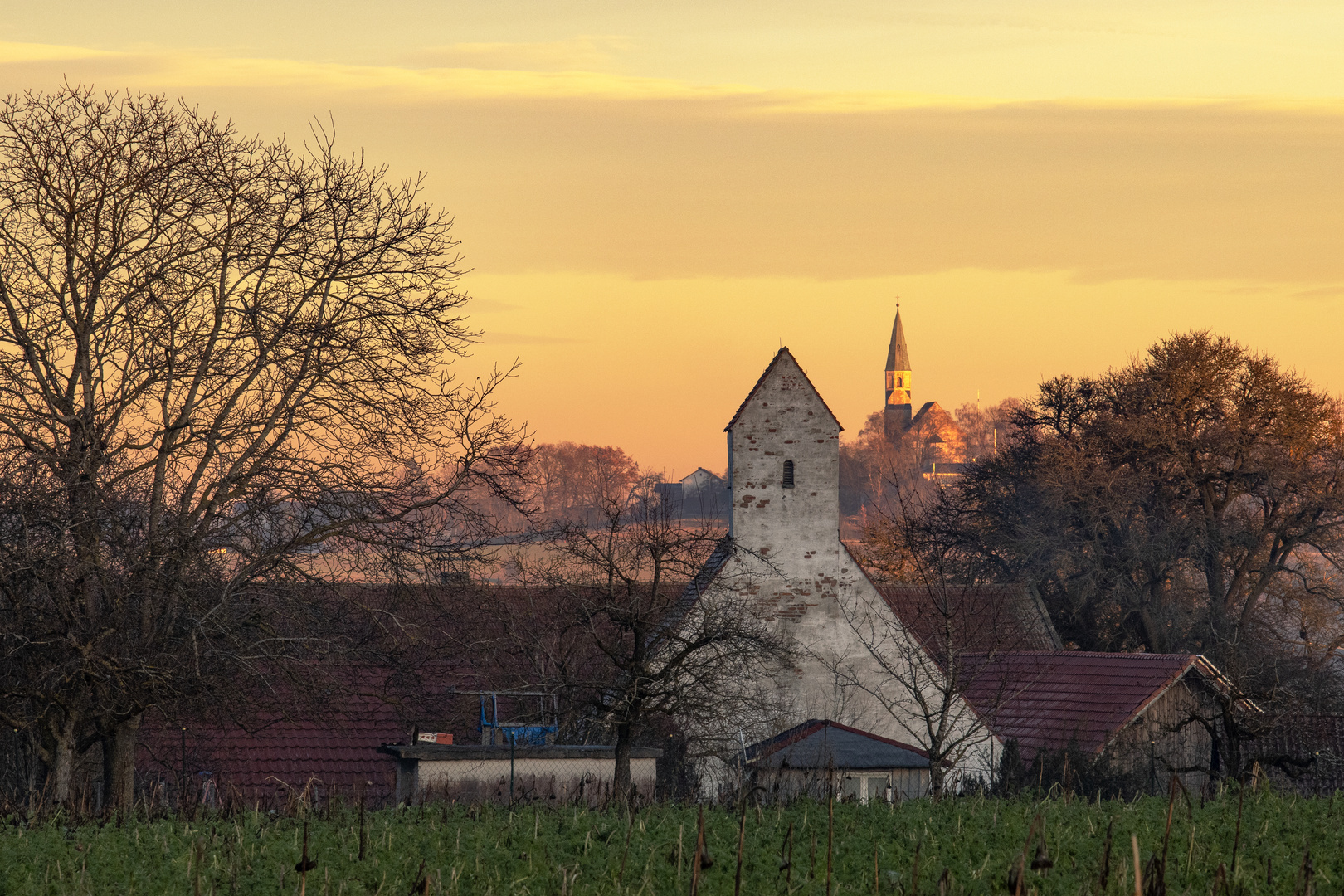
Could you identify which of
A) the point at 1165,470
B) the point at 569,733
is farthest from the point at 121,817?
the point at 1165,470

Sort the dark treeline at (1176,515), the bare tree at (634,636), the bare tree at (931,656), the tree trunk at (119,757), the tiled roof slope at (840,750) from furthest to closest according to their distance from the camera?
the dark treeline at (1176,515) < the tiled roof slope at (840,750) < the bare tree at (931,656) < the bare tree at (634,636) < the tree trunk at (119,757)

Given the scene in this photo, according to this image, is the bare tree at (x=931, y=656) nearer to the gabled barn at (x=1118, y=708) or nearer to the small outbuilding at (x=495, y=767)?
the gabled barn at (x=1118, y=708)

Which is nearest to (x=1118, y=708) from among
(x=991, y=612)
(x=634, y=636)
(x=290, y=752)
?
(x=991, y=612)

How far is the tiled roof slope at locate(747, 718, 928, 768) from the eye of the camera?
22.0 meters

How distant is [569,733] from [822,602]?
7.00 metres

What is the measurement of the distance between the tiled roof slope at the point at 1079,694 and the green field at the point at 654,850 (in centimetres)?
1375

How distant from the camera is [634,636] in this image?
868 inches

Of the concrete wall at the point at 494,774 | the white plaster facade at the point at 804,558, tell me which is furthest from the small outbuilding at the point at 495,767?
the white plaster facade at the point at 804,558

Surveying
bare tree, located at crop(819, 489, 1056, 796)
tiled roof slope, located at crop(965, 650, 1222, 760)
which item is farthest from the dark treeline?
tiled roof slope, located at crop(965, 650, 1222, 760)

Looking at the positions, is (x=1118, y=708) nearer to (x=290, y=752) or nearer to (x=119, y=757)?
(x=290, y=752)

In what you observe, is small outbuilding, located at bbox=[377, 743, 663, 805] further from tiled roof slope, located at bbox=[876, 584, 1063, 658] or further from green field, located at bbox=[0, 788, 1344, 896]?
tiled roof slope, located at bbox=[876, 584, 1063, 658]

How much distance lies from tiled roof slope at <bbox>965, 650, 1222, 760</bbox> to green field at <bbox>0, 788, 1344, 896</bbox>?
13752mm

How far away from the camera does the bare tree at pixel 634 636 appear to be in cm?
1934

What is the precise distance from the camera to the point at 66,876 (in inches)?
380
